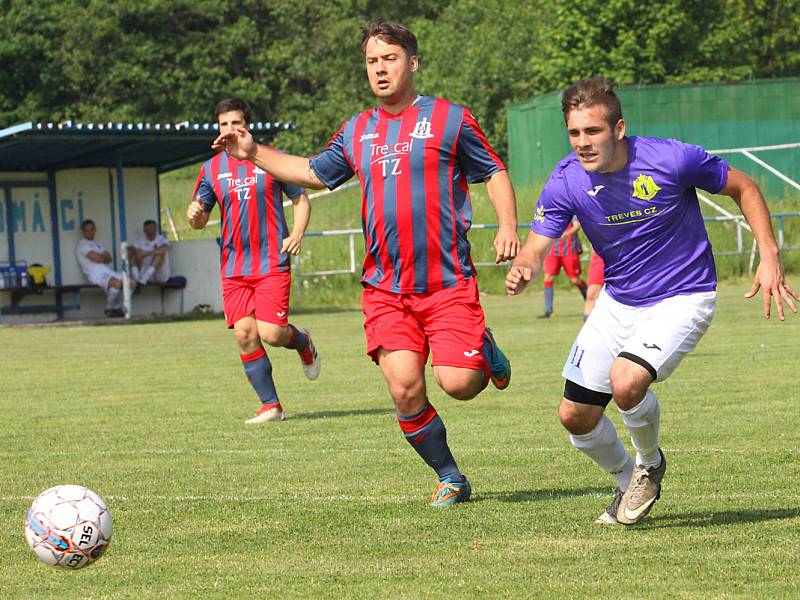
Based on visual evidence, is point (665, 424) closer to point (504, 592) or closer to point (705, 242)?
point (705, 242)

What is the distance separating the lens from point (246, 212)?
10828 mm

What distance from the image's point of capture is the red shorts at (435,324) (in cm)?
669

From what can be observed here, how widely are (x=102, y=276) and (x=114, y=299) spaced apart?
1.53 feet

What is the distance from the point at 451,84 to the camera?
4838 cm

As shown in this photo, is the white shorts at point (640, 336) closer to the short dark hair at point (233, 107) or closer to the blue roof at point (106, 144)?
the short dark hair at point (233, 107)

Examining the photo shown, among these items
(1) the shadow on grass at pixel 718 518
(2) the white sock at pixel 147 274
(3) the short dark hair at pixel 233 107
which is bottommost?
(2) the white sock at pixel 147 274

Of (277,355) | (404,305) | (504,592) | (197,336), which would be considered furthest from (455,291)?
(197,336)

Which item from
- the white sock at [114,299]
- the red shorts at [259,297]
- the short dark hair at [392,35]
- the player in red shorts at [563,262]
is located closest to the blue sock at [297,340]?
the red shorts at [259,297]

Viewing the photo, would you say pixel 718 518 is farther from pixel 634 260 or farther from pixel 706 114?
pixel 706 114

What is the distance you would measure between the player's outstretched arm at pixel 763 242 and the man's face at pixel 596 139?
480 mm

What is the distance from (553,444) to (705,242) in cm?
280

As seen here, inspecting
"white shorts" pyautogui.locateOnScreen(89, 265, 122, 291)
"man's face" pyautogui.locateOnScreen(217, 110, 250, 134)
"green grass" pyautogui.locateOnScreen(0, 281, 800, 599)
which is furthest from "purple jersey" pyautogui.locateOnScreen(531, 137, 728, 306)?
"white shorts" pyautogui.locateOnScreen(89, 265, 122, 291)

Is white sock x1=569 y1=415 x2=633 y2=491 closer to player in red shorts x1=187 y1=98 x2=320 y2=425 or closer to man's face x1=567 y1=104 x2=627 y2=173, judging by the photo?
man's face x1=567 y1=104 x2=627 y2=173

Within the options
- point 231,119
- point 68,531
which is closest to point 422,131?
point 68,531
